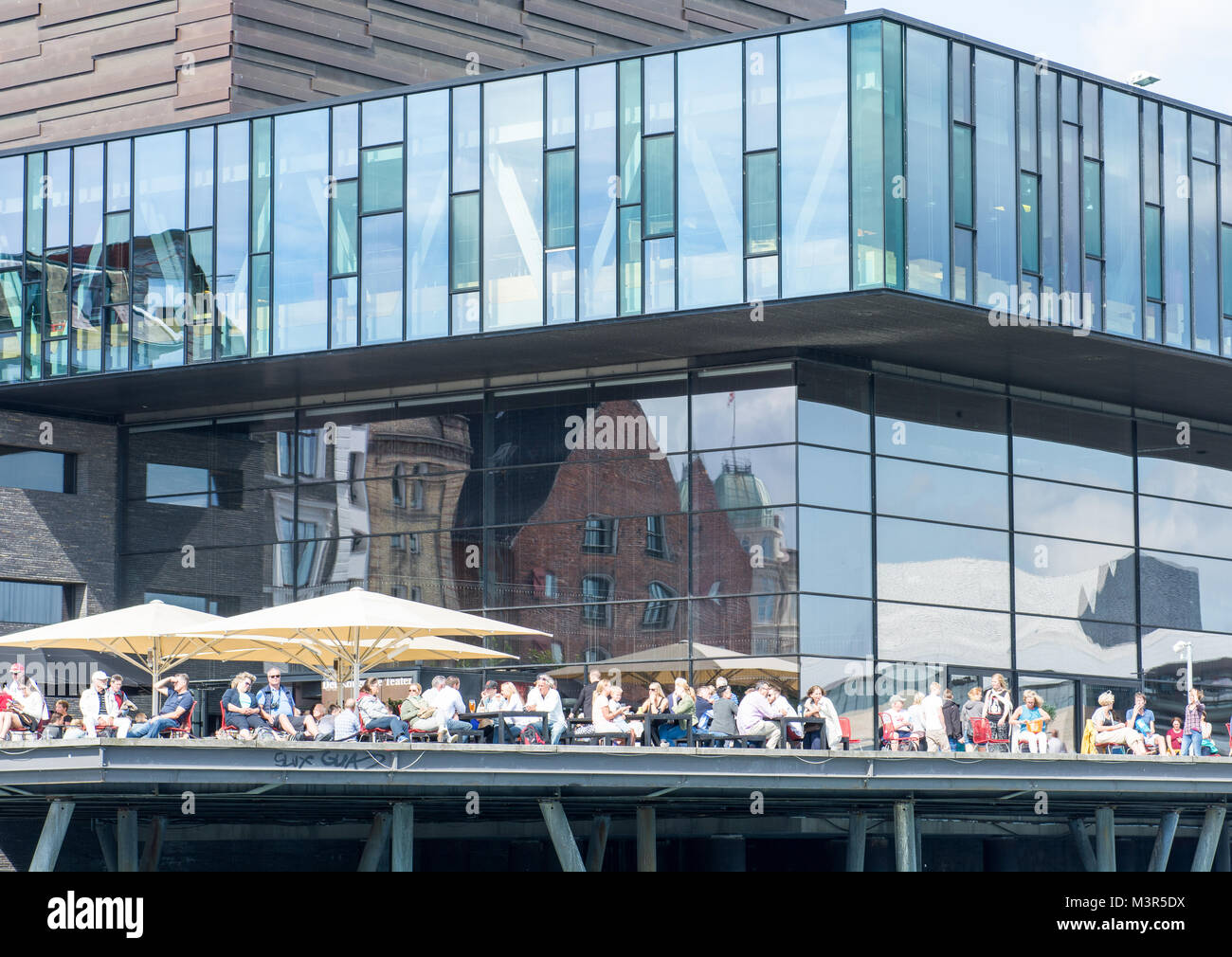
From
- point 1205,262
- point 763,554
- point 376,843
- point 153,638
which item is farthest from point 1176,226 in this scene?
point 153,638

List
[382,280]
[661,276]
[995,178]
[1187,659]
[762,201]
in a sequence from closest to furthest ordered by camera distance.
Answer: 1. [762,201]
2. [661,276]
3. [995,178]
4. [382,280]
5. [1187,659]

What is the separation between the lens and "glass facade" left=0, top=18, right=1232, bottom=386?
28.6 m

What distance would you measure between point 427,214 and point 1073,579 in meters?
13.5

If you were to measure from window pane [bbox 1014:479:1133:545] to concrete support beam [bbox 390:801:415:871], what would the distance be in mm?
13856

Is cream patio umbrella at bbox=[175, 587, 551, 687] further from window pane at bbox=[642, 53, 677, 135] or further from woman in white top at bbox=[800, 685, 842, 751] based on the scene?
window pane at bbox=[642, 53, 677, 135]

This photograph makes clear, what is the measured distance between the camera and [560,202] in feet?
99.0

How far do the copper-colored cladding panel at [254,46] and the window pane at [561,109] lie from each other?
8.12 meters

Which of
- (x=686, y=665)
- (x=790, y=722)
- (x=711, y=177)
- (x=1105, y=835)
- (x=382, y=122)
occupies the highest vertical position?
(x=382, y=122)

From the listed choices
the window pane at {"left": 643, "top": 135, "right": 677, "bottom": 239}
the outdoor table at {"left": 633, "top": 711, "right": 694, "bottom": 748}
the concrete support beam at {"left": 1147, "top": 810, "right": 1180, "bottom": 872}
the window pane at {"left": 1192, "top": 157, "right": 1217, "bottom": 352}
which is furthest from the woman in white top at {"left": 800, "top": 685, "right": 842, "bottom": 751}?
the window pane at {"left": 1192, "top": 157, "right": 1217, "bottom": 352}

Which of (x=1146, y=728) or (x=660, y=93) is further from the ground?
(x=660, y=93)

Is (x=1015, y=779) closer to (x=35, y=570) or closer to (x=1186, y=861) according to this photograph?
(x=1186, y=861)

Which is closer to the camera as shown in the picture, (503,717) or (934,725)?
(503,717)

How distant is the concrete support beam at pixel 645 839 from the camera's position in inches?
1075

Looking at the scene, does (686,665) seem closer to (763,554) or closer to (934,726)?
(763,554)
